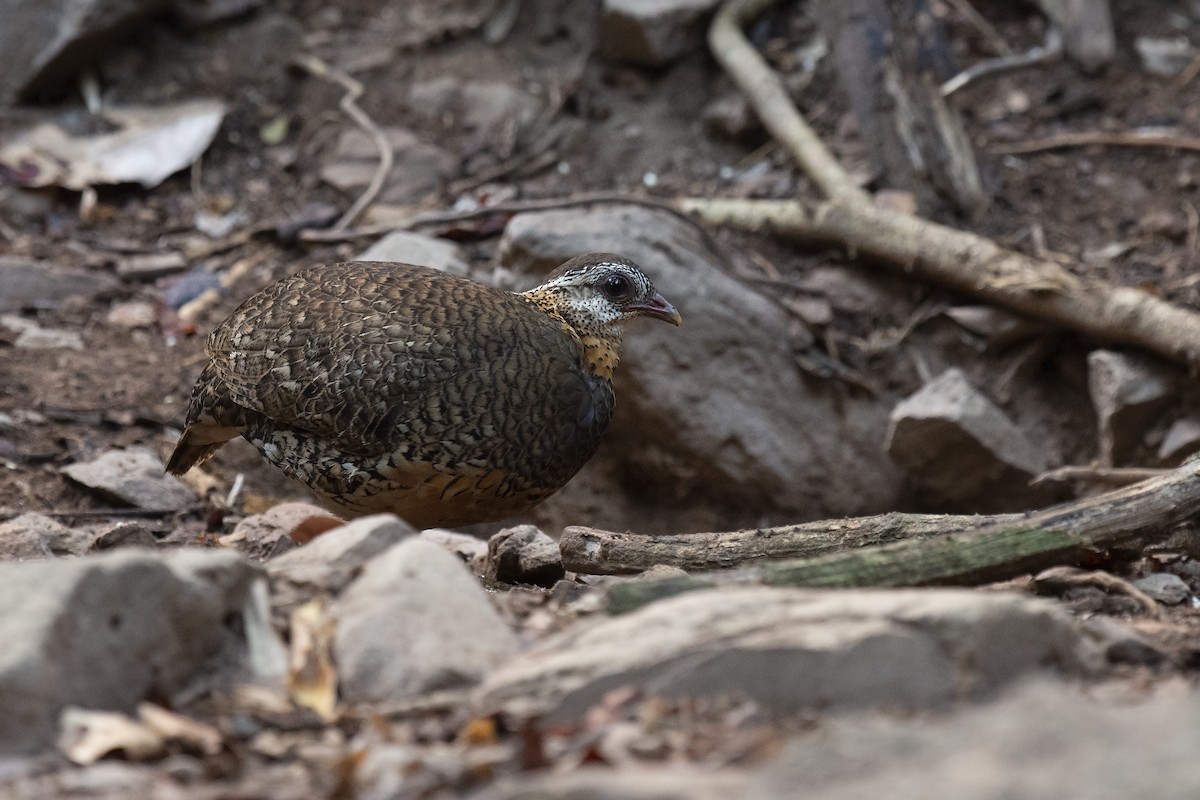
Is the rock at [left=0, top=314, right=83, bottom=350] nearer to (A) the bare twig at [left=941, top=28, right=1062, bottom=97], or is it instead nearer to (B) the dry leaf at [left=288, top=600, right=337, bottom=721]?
(B) the dry leaf at [left=288, top=600, right=337, bottom=721]

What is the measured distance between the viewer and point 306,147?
898 centimetres

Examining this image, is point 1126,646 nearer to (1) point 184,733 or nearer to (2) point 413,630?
(2) point 413,630

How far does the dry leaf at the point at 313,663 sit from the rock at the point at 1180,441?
462 centimetres

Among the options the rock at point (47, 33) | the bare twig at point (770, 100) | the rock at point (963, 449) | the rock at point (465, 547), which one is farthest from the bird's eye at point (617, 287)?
the rock at point (47, 33)


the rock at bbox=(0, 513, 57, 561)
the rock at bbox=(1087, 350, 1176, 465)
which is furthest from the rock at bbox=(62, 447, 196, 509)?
the rock at bbox=(1087, 350, 1176, 465)

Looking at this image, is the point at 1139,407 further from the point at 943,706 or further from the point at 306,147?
the point at 306,147

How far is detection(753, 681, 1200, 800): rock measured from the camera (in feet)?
6.88

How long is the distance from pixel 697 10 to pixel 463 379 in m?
4.70

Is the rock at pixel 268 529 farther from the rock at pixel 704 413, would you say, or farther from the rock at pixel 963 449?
the rock at pixel 963 449

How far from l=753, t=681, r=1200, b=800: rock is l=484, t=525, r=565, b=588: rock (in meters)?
2.32

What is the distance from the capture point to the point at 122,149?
29.3 ft

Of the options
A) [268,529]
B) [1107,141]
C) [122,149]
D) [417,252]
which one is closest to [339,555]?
[268,529]

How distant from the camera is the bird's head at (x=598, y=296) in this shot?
5.45 m

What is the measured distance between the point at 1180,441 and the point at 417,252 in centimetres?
389
